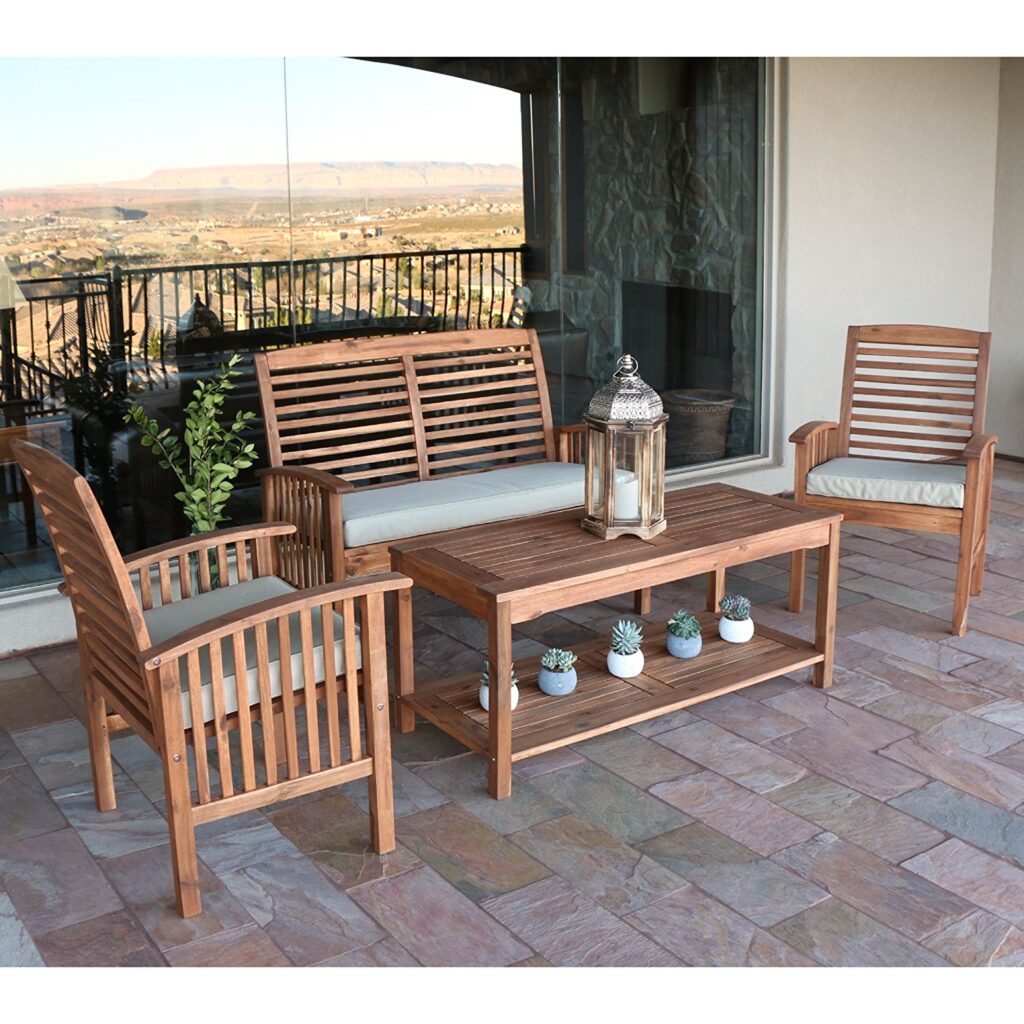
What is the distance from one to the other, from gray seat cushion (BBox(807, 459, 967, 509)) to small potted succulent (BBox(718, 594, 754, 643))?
76cm

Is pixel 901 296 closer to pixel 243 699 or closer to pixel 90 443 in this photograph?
pixel 90 443

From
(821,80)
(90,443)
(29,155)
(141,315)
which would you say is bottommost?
(90,443)

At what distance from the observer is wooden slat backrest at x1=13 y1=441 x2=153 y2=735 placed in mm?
2465

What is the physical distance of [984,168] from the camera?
251 inches

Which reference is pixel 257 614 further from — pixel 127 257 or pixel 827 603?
pixel 127 257

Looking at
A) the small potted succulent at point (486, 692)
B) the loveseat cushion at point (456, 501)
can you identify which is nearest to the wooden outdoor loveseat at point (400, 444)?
the loveseat cushion at point (456, 501)

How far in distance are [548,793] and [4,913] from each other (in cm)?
127

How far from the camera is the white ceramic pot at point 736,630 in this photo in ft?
12.5

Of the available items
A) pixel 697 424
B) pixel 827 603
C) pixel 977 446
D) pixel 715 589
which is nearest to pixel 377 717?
pixel 827 603

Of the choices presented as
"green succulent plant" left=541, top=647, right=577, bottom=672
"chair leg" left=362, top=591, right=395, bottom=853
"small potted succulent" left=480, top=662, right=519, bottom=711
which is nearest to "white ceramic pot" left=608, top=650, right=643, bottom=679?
"green succulent plant" left=541, top=647, right=577, bottom=672

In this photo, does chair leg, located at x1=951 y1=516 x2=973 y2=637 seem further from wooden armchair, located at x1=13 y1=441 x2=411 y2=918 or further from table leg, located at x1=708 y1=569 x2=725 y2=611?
wooden armchair, located at x1=13 y1=441 x2=411 y2=918

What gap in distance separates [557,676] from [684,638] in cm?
46

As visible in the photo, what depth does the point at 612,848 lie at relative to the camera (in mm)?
2873
